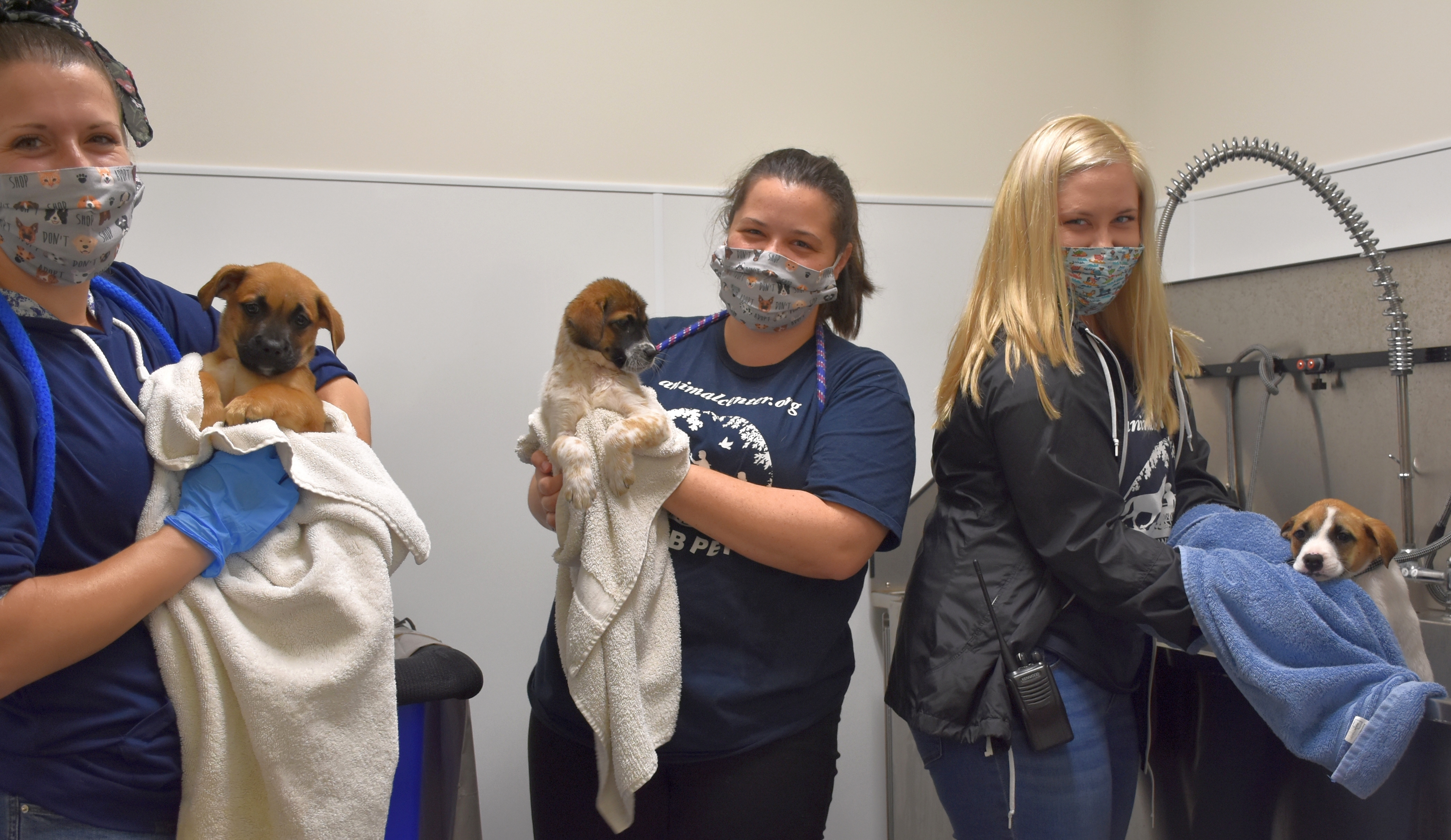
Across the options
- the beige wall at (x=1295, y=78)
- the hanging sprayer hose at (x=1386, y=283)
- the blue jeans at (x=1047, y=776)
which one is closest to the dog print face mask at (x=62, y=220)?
the blue jeans at (x=1047, y=776)

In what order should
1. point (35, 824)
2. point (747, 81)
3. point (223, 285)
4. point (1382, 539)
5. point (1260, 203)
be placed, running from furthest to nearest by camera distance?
point (1260, 203) < point (747, 81) < point (1382, 539) < point (223, 285) < point (35, 824)

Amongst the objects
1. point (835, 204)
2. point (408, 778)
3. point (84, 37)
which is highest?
point (84, 37)

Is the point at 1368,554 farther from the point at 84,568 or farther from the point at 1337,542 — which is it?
the point at 84,568

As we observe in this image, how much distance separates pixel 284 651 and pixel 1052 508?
1.04 meters

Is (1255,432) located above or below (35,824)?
above

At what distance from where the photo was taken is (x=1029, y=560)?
1344 millimetres

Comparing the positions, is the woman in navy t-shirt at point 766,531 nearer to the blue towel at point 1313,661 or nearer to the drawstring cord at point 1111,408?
the drawstring cord at point 1111,408

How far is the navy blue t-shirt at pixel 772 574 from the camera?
4.31 ft

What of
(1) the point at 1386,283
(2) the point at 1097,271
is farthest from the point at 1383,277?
(2) the point at 1097,271

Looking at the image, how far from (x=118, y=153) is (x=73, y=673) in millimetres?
619

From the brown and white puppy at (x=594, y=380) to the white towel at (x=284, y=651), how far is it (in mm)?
264

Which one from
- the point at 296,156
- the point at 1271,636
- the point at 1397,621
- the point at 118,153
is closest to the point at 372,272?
the point at 296,156

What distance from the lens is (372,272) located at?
2207 mm

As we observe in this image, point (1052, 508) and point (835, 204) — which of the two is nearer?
point (1052, 508)
